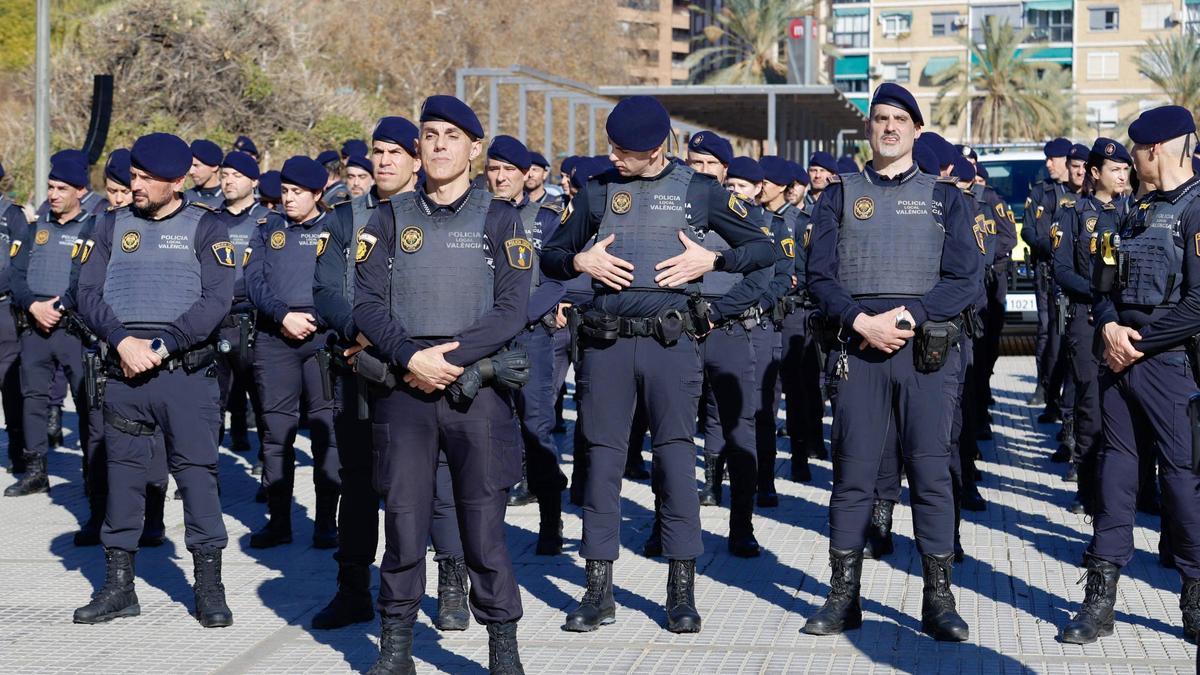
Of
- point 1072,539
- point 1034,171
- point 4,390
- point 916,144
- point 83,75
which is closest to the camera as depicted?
point 916,144

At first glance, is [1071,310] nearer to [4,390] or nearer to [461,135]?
[461,135]

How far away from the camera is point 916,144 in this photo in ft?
27.2

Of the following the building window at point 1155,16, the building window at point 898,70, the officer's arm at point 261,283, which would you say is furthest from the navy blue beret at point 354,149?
the building window at point 898,70

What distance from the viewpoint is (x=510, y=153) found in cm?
898

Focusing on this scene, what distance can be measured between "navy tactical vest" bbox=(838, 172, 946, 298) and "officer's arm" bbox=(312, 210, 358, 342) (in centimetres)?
210

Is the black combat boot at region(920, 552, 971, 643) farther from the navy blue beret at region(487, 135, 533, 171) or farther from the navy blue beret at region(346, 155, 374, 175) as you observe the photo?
the navy blue beret at region(346, 155, 374, 175)

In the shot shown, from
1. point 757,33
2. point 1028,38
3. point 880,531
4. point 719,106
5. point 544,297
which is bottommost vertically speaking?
point 880,531

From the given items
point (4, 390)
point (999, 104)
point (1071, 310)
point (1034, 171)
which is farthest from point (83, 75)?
point (999, 104)

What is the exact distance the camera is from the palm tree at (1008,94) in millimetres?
69438

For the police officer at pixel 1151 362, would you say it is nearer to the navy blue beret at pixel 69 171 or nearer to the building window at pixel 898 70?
the navy blue beret at pixel 69 171

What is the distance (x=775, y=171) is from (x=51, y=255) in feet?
15.3

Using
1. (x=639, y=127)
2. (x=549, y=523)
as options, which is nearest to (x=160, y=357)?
(x=639, y=127)

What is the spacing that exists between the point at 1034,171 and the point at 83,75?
20.8 m

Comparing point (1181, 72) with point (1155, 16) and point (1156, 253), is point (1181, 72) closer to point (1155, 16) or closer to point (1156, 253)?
point (1155, 16)
